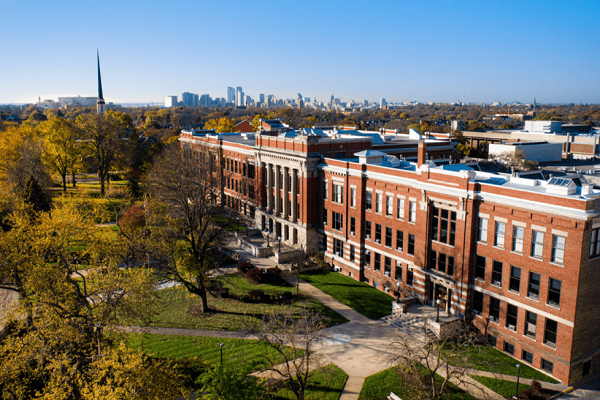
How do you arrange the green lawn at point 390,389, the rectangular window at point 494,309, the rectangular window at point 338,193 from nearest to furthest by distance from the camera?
the green lawn at point 390,389
the rectangular window at point 494,309
the rectangular window at point 338,193

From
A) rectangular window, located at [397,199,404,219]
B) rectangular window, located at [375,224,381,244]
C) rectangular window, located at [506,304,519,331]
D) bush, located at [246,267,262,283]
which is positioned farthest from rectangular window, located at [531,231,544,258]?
bush, located at [246,267,262,283]

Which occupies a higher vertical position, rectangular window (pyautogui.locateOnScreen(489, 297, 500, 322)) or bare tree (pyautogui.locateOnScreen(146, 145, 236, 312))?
bare tree (pyautogui.locateOnScreen(146, 145, 236, 312))

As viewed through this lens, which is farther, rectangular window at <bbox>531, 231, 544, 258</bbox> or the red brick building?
rectangular window at <bbox>531, 231, 544, 258</bbox>

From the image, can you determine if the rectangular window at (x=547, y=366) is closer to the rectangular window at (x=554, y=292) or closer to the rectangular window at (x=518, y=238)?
the rectangular window at (x=554, y=292)

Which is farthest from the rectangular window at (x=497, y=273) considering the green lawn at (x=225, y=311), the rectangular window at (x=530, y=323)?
the green lawn at (x=225, y=311)

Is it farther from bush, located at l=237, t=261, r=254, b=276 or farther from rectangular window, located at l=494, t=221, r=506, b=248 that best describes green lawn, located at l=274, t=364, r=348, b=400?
bush, located at l=237, t=261, r=254, b=276

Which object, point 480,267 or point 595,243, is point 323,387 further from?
point 595,243

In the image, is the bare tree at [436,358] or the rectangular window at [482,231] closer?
the bare tree at [436,358]
